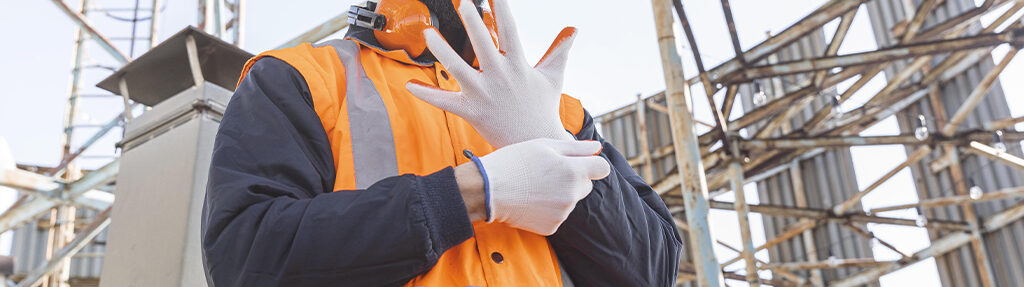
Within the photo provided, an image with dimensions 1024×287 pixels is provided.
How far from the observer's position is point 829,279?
673 inches

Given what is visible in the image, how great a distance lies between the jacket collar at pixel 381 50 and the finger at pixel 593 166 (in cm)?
60

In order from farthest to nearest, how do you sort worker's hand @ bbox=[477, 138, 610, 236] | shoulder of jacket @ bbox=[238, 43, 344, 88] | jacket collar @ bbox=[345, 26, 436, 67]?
jacket collar @ bbox=[345, 26, 436, 67], shoulder of jacket @ bbox=[238, 43, 344, 88], worker's hand @ bbox=[477, 138, 610, 236]

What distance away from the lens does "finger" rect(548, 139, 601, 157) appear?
5.46 feet

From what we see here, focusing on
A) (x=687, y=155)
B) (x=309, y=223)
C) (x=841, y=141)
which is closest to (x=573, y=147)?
(x=309, y=223)

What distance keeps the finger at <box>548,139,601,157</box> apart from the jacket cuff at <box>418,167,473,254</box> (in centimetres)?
24

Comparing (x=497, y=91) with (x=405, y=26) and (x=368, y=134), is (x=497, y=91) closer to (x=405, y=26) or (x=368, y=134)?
(x=368, y=134)

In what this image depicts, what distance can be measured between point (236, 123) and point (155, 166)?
6.39 feet

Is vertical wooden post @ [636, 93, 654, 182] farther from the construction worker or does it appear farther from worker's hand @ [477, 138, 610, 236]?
worker's hand @ [477, 138, 610, 236]

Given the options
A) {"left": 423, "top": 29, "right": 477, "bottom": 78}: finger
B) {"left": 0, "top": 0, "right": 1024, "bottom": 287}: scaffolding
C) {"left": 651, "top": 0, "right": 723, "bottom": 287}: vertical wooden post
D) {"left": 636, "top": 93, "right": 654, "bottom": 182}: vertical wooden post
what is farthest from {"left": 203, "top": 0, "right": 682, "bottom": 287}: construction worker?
{"left": 636, "top": 93, "right": 654, "bottom": 182}: vertical wooden post

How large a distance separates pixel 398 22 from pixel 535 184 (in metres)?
0.67

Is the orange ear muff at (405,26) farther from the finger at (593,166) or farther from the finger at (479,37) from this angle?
the finger at (593,166)

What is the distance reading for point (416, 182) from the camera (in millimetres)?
1518

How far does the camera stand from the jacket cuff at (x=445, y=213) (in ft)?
4.92

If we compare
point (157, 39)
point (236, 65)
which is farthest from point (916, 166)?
point (236, 65)
